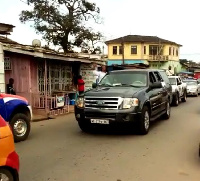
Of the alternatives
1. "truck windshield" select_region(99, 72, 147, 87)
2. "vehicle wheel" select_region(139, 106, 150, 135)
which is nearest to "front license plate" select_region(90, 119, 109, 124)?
"vehicle wheel" select_region(139, 106, 150, 135)

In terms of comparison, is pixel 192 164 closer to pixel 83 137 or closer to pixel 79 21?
pixel 83 137

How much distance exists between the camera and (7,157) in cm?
363

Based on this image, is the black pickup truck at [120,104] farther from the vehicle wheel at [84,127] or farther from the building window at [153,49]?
the building window at [153,49]

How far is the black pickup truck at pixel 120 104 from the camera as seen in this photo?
7.79 m

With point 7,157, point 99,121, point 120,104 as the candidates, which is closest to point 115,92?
point 120,104

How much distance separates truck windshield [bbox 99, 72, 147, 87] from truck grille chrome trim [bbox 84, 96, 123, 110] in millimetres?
1316

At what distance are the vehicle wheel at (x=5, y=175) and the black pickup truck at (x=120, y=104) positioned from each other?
4.27 meters

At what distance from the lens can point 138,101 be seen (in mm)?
7926

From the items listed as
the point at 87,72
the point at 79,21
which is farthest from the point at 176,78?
the point at 79,21

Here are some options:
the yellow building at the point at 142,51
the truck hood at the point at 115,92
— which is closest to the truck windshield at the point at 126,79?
the truck hood at the point at 115,92

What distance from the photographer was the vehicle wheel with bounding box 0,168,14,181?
142 inches

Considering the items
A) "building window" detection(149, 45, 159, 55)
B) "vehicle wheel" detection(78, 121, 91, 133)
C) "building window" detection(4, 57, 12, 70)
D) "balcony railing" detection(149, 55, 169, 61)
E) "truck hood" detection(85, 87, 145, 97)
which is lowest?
"vehicle wheel" detection(78, 121, 91, 133)

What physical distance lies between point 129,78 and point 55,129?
291 centimetres

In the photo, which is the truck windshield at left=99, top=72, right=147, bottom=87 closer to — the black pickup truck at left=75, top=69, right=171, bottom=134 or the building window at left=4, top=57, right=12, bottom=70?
the black pickup truck at left=75, top=69, right=171, bottom=134
